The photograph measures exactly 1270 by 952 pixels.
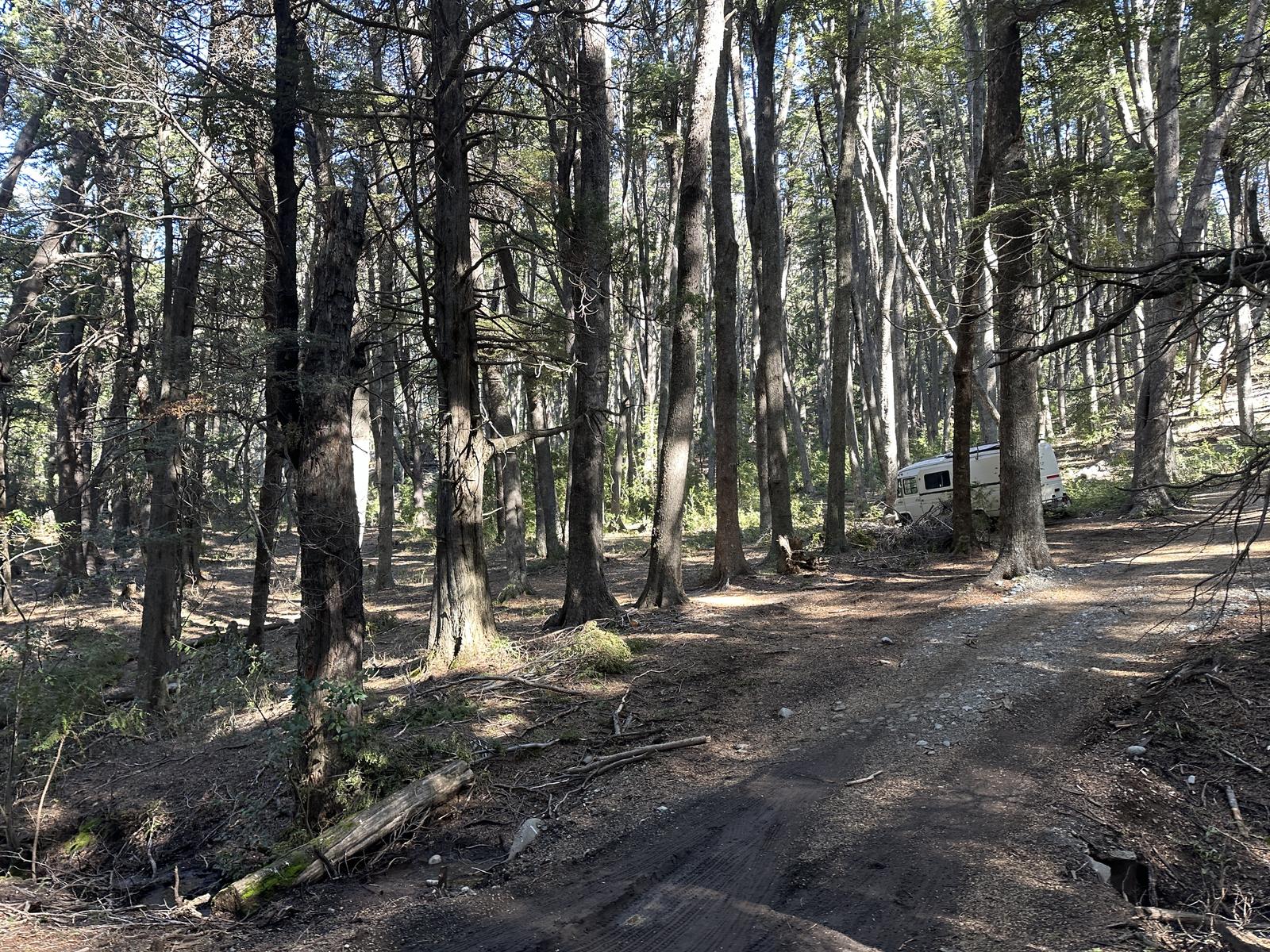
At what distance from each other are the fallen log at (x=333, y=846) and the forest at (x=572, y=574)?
24 mm

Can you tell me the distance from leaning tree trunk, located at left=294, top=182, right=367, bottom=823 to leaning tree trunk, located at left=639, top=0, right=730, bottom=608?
5933mm

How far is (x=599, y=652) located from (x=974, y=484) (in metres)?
13.7

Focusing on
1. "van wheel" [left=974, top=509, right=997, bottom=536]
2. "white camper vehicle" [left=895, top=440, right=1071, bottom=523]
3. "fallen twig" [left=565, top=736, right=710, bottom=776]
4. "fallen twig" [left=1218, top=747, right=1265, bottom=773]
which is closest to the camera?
"fallen twig" [left=1218, top=747, right=1265, bottom=773]

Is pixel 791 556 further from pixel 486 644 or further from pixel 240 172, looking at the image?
pixel 240 172

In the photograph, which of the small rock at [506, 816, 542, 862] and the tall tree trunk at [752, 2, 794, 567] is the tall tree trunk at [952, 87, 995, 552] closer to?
the tall tree trunk at [752, 2, 794, 567]

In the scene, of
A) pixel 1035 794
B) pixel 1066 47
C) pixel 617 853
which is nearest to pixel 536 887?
→ pixel 617 853

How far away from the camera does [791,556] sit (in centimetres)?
1543

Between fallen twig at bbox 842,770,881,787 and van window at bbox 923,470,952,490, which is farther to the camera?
van window at bbox 923,470,952,490

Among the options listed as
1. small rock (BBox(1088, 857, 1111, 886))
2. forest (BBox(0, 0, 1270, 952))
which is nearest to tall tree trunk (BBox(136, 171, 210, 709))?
forest (BBox(0, 0, 1270, 952))

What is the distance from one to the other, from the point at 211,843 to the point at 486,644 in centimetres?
358

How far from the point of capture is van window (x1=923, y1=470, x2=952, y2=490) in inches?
857

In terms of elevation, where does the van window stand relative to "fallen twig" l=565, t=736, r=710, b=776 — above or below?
above

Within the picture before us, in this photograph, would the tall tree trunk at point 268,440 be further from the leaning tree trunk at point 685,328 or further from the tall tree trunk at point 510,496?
the leaning tree trunk at point 685,328

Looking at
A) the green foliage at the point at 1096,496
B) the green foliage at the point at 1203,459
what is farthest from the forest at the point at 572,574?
the green foliage at the point at 1096,496
